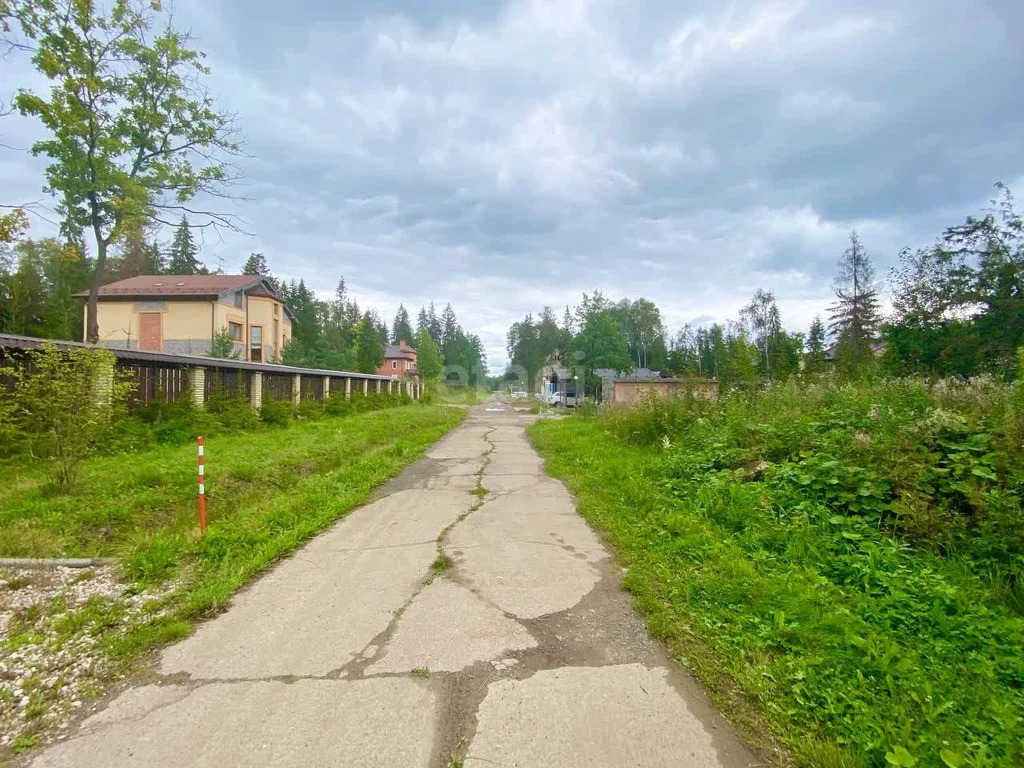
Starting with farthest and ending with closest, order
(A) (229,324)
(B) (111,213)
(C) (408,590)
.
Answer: (A) (229,324) < (B) (111,213) < (C) (408,590)

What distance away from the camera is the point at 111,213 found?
16812mm

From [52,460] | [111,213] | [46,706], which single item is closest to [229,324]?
[111,213]

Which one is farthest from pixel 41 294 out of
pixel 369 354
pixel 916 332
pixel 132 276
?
pixel 916 332

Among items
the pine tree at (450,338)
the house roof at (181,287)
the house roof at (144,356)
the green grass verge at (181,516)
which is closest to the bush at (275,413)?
the house roof at (144,356)

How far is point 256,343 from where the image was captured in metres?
38.8

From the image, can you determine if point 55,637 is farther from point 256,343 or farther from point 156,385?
point 256,343

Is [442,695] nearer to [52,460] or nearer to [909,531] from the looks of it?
[909,531]

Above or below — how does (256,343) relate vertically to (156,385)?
above

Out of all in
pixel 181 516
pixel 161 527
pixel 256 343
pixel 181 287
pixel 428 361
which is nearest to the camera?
pixel 161 527

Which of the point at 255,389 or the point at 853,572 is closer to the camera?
the point at 853,572

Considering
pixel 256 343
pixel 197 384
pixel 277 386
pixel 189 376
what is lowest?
pixel 277 386

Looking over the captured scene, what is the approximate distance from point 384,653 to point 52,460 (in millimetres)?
6910

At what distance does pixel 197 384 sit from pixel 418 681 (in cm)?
1387

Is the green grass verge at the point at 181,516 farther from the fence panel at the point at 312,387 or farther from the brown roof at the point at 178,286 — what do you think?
the brown roof at the point at 178,286
